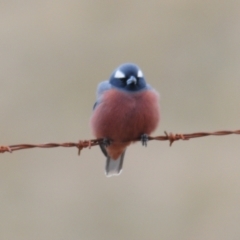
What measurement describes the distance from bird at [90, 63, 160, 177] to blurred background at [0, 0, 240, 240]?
3971 millimetres

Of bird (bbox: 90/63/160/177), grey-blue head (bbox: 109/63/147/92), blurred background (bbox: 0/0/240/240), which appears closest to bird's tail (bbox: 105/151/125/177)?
bird (bbox: 90/63/160/177)

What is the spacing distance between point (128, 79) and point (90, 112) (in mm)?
5705

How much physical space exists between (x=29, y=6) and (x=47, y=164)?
5330 millimetres

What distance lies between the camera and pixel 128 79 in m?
5.63

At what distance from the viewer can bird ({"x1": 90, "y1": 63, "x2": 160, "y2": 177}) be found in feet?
18.1

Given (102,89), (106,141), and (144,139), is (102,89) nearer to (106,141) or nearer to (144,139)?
(106,141)

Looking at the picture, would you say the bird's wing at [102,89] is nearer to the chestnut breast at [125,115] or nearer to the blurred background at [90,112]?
the chestnut breast at [125,115]

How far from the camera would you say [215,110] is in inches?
459

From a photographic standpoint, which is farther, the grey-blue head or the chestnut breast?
the grey-blue head

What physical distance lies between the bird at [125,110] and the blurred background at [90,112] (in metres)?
3.97

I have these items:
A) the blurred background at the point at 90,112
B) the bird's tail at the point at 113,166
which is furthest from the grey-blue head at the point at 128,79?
the blurred background at the point at 90,112

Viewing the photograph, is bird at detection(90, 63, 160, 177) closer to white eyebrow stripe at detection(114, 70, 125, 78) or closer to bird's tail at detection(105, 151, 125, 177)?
white eyebrow stripe at detection(114, 70, 125, 78)

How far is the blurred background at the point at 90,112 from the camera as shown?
31.7ft

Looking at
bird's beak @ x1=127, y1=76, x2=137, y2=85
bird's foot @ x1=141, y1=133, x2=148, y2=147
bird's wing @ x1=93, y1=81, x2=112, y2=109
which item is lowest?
bird's foot @ x1=141, y1=133, x2=148, y2=147
